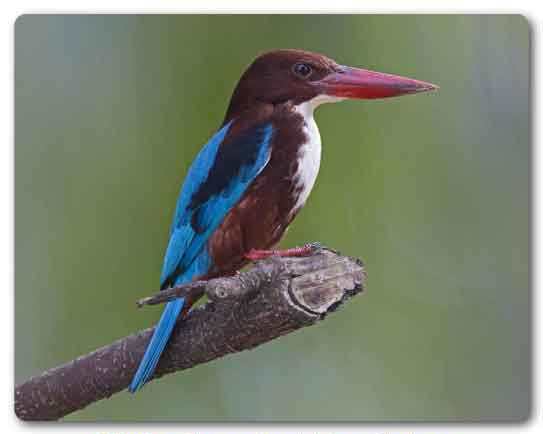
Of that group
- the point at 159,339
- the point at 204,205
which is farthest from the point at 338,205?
the point at 159,339

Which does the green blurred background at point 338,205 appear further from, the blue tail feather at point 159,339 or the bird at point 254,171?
the blue tail feather at point 159,339

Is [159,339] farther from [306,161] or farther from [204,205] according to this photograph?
[306,161]

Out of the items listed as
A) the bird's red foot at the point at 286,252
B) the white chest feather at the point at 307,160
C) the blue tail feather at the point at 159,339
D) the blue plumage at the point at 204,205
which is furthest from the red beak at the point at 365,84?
the blue tail feather at the point at 159,339

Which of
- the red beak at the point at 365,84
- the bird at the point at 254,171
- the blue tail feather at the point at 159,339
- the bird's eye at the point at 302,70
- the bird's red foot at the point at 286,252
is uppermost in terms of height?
Result: the bird's eye at the point at 302,70

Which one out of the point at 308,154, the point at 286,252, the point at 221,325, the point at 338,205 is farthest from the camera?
the point at 338,205

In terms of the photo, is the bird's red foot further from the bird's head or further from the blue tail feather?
the bird's head

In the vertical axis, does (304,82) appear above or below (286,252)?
above
